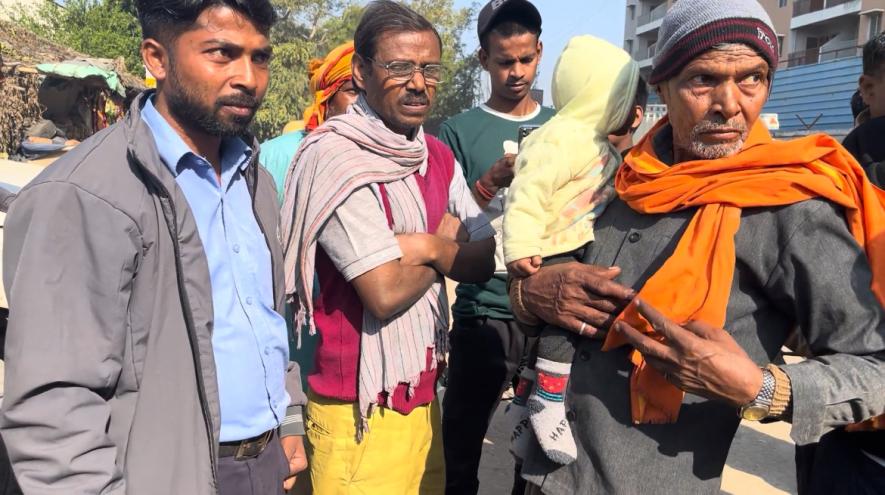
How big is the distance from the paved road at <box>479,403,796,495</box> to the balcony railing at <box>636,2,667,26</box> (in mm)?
48866

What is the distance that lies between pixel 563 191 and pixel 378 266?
61cm

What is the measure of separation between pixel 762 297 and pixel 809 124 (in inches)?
935

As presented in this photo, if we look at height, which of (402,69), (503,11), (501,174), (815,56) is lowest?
(501,174)

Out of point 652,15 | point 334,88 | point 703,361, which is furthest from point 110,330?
point 652,15

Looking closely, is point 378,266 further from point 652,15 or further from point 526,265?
point 652,15

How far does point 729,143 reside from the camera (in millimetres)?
1672

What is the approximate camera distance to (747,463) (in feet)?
14.0

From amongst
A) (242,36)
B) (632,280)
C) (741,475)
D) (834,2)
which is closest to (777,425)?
(741,475)

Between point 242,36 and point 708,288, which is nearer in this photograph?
point 708,288

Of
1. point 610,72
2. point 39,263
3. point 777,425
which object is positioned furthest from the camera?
point 777,425

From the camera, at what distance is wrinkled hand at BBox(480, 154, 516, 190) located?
2.82m

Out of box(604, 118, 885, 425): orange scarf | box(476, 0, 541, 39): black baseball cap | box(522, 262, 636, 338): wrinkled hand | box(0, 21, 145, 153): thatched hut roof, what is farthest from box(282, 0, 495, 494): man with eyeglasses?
box(0, 21, 145, 153): thatched hut roof

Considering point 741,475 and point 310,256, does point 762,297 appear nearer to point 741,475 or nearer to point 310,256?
point 310,256

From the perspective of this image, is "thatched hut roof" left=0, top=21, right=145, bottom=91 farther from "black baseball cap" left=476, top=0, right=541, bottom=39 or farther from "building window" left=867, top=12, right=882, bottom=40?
"building window" left=867, top=12, right=882, bottom=40
